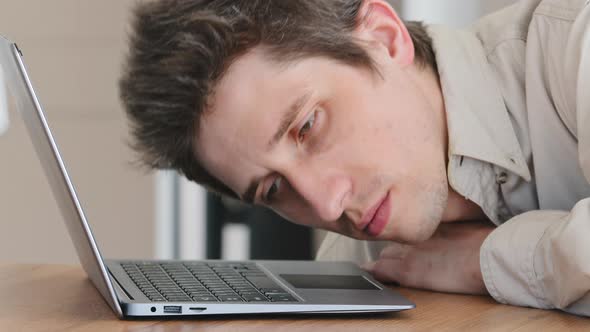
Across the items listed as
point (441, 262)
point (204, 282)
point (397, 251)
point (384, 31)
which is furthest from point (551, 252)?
point (384, 31)

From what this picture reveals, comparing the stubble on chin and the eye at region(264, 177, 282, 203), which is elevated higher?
the eye at region(264, 177, 282, 203)

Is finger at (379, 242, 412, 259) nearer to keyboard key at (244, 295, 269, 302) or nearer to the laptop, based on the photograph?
the laptop

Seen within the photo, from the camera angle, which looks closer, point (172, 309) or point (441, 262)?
point (172, 309)

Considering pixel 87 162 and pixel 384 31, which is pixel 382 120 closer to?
pixel 384 31

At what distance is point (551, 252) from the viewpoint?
96 centimetres

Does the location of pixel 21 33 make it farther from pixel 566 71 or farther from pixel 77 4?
pixel 566 71

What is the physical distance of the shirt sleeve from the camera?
0.92 metres

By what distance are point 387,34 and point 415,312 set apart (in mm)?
523

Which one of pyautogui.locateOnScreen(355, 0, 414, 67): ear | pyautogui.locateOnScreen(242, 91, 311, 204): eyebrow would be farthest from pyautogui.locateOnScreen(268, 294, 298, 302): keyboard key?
pyautogui.locateOnScreen(355, 0, 414, 67): ear

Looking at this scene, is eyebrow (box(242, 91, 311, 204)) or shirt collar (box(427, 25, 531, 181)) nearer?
eyebrow (box(242, 91, 311, 204))

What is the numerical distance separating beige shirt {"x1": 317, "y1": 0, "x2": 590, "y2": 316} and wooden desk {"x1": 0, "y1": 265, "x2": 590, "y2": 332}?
0.07 metres

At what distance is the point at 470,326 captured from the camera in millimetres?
855

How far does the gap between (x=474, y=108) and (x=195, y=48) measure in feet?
1.31

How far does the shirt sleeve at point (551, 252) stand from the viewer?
92 cm
